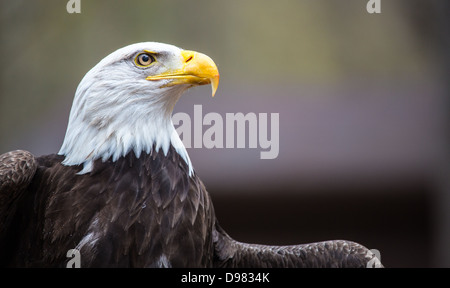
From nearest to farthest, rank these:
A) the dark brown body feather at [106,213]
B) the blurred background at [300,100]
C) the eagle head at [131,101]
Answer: the dark brown body feather at [106,213], the eagle head at [131,101], the blurred background at [300,100]

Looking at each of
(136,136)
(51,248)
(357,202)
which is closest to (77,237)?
(51,248)

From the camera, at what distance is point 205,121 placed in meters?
4.71

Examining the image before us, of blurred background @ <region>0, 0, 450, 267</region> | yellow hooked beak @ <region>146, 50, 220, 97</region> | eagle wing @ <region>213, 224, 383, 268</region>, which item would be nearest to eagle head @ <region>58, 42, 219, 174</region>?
yellow hooked beak @ <region>146, 50, 220, 97</region>

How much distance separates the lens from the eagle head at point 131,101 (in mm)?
2832

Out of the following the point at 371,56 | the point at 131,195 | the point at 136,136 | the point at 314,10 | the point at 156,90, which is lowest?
the point at 131,195

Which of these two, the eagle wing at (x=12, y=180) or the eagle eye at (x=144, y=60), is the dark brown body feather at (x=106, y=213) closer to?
the eagle wing at (x=12, y=180)

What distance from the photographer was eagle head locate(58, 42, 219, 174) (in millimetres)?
2832

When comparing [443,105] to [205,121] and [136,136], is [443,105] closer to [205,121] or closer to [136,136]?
[205,121]

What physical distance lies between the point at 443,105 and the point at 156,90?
8.95 ft

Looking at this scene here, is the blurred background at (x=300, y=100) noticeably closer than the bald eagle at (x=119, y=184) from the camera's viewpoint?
No

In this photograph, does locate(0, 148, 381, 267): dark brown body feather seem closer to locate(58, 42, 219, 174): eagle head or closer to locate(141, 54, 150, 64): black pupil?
locate(58, 42, 219, 174): eagle head

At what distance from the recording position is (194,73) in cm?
288

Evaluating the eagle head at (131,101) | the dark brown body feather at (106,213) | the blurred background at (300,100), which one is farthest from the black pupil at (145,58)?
the blurred background at (300,100)

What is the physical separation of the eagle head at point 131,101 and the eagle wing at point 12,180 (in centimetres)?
17
